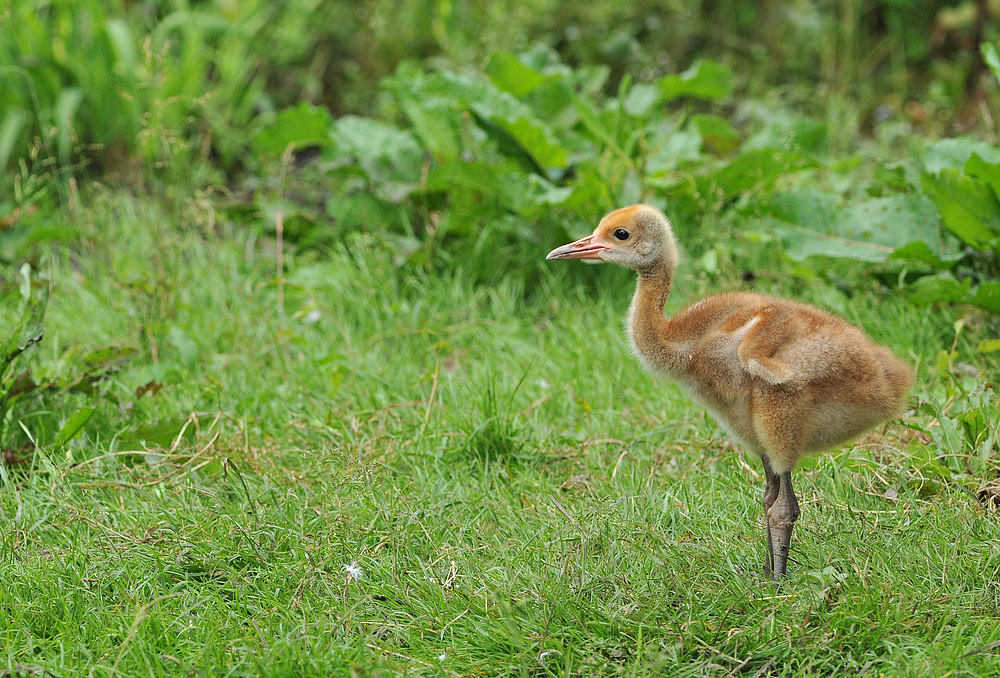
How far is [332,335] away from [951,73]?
5.17 metres

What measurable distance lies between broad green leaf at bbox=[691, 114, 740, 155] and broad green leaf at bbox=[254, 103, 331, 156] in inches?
80.1

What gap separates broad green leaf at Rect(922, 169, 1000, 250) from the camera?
4051mm

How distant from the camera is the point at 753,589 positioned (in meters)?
2.67

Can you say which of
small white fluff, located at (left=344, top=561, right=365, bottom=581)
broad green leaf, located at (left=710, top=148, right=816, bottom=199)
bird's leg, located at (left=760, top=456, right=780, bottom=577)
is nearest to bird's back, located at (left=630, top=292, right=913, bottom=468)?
bird's leg, located at (left=760, top=456, right=780, bottom=577)

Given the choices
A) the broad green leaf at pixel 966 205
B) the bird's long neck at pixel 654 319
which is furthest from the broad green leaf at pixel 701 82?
the bird's long neck at pixel 654 319

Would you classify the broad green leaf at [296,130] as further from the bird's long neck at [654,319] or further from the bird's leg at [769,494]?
the bird's leg at [769,494]

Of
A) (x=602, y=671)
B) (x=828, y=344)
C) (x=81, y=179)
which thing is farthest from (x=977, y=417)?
(x=81, y=179)

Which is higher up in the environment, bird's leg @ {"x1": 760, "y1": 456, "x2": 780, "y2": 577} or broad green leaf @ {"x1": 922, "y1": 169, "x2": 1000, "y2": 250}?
broad green leaf @ {"x1": 922, "y1": 169, "x2": 1000, "y2": 250}

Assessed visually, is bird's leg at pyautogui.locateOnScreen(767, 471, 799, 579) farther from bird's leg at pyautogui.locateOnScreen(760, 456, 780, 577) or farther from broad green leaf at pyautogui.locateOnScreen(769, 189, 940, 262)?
broad green leaf at pyautogui.locateOnScreen(769, 189, 940, 262)

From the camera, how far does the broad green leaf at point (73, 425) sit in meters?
3.58

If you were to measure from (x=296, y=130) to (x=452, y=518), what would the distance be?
118 inches

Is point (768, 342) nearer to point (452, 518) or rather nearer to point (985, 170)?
point (452, 518)

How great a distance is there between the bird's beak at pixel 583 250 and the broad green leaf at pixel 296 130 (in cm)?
269

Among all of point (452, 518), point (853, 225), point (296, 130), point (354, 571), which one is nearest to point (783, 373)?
point (452, 518)
